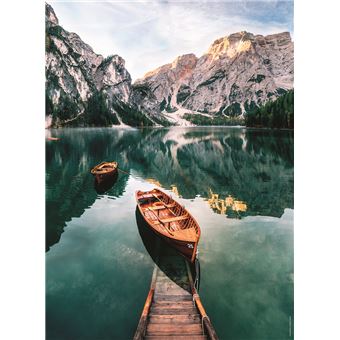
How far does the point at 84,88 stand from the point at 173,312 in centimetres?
12496

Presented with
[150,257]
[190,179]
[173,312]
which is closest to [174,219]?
[150,257]

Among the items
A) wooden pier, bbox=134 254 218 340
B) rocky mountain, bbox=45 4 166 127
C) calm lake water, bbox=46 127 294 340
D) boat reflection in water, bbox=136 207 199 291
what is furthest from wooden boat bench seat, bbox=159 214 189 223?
rocky mountain, bbox=45 4 166 127

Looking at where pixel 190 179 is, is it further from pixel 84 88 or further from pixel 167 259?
pixel 84 88

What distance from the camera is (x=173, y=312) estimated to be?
6.32 metres

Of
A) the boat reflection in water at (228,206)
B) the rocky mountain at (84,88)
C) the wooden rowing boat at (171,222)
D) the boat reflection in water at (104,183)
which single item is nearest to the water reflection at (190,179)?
the boat reflection in water at (228,206)

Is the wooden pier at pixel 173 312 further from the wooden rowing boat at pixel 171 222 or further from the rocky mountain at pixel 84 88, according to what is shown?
the rocky mountain at pixel 84 88

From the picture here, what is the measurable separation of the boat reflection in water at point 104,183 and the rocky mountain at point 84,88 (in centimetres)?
5849

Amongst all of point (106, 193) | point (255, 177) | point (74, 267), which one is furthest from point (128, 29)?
point (255, 177)

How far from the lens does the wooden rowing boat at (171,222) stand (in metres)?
8.02

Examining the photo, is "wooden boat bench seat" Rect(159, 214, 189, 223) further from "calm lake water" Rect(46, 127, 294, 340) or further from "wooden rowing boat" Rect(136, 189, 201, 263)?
"calm lake water" Rect(46, 127, 294, 340)

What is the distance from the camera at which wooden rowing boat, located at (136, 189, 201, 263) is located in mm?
8023

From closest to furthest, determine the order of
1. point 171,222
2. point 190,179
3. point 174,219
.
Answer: point 174,219
point 171,222
point 190,179

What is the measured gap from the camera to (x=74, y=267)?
8.91 meters
